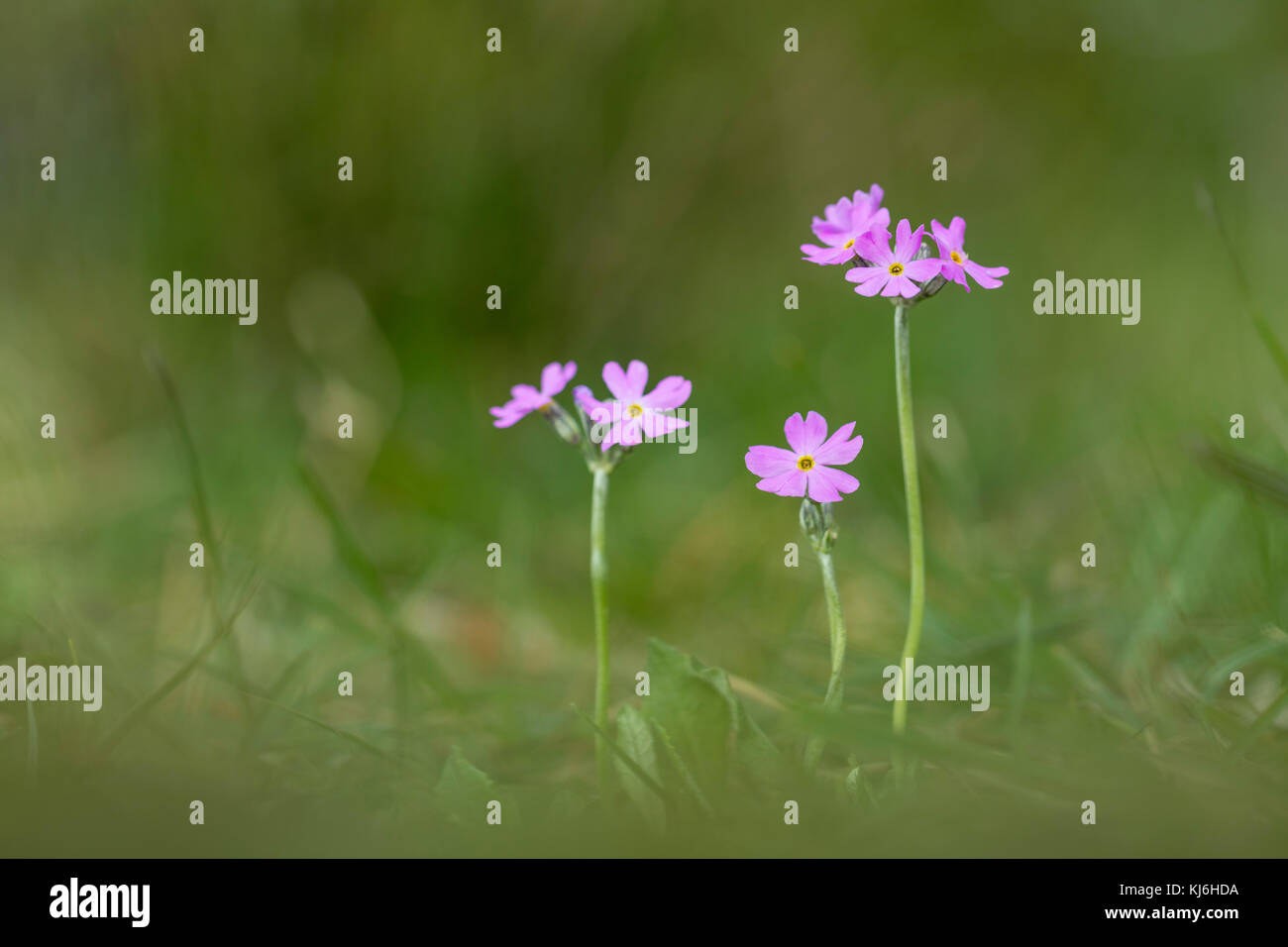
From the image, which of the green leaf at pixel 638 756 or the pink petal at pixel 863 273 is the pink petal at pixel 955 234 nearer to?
the pink petal at pixel 863 273

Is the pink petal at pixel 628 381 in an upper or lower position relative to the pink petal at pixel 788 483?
upper

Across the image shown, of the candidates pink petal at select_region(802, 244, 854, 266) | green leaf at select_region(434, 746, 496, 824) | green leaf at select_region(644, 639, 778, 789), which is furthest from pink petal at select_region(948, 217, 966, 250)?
green leaf at select_region(434, 746, 496, 824)

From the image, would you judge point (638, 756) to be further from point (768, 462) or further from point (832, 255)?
point (832, 255)

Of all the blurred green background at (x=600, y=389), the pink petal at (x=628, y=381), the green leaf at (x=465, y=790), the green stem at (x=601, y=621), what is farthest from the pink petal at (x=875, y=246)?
the green leaf at (x=465, y=790)

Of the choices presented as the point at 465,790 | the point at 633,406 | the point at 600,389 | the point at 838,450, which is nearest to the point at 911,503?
the point at 838,450

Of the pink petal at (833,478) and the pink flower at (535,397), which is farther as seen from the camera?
the pink flower at (535,397)
